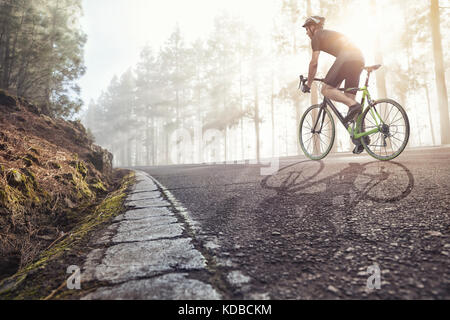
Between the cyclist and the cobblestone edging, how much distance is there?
132 inches

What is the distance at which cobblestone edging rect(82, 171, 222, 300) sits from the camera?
908 mm

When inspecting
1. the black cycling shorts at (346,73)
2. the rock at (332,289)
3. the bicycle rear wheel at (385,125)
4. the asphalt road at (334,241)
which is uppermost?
the black cycling shorts at (346,73)

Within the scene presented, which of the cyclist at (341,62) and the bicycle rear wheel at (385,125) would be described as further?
the cyclist at (341,62)

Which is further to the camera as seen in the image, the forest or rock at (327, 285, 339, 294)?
the forest

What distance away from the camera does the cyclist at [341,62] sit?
3.79 metres

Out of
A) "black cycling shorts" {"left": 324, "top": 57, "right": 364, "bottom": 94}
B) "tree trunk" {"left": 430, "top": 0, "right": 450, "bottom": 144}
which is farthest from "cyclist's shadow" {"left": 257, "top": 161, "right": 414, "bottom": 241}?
"tree trunk" {"left": 430, "top": 0, "right": 450, "bottom": 144}

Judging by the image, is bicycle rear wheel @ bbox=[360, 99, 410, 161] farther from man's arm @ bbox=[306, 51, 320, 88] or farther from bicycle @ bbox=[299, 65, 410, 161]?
man's arm @ bbox=[306, 51, 320, 88]

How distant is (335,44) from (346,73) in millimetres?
494

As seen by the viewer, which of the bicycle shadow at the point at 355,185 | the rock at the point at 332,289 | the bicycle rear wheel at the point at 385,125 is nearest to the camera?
the rock at the point at 332,289

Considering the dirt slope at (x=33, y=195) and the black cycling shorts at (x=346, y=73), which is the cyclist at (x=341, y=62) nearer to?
the black cycling shorts at (x=346, y=73)

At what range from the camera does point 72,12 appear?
17031mm

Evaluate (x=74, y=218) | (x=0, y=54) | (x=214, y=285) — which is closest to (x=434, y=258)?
(x=214, y=285)

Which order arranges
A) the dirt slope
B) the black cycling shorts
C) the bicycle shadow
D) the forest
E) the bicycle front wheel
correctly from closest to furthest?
the dirt slope
the bicycle shadow
the black cycling shorts
the bicycle front wheel
the forest

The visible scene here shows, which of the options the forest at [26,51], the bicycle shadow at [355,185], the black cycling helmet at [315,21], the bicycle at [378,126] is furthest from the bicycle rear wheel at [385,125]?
the forest at [26,51]
